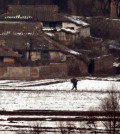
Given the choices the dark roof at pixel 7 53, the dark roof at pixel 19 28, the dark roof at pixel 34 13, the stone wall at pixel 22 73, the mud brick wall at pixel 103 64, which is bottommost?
the stone wall at pixel 22 73

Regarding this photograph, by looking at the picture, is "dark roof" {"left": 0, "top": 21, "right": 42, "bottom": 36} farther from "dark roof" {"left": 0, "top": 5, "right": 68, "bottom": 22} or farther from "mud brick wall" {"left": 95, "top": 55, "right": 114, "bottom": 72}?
"mud brick wall" {"left": 95, "top": 55, "right": 114, "bottom": 72}

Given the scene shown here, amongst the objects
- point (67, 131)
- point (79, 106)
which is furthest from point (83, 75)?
point (67, 131)

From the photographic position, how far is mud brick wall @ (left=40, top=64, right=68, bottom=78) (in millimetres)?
41572

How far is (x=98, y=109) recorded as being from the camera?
28.1 m

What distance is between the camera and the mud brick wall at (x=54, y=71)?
4157 cm

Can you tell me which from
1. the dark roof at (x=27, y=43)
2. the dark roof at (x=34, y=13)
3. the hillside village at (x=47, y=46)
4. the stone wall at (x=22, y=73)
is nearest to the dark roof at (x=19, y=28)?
the hillside village at (x=47, y=46)

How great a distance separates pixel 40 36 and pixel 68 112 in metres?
20.1

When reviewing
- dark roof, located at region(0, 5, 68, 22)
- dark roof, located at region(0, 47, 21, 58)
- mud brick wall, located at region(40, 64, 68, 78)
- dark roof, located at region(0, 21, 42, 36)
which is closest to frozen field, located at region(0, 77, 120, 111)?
mud brick wall, located at region(40, 64, 68, 78)

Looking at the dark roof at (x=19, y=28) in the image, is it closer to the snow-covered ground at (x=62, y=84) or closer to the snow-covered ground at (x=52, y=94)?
the snow-covered ground at (x=52, y=94)

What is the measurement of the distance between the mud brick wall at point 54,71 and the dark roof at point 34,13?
32.1 feet

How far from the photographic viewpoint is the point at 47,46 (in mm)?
46656

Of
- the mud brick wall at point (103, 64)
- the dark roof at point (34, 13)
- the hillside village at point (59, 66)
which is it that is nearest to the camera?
the hillside village at point (59, 66)

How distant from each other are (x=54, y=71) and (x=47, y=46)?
4656 millimetres

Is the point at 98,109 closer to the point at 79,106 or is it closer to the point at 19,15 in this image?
the point at 79,106
